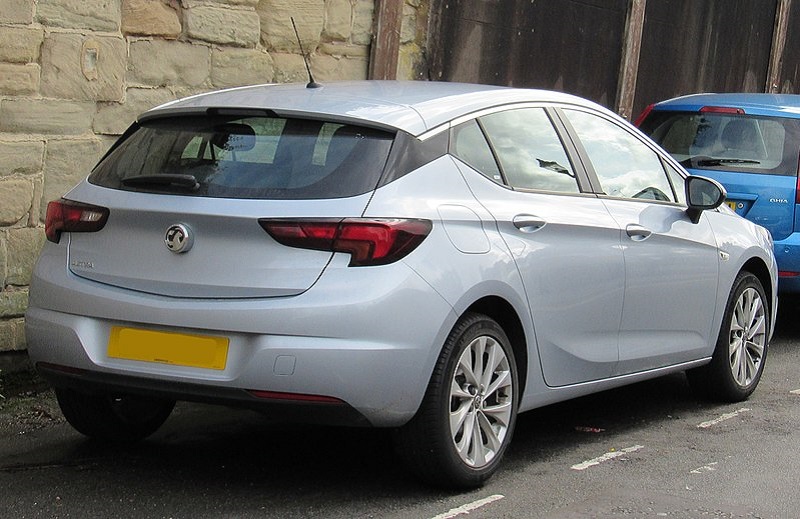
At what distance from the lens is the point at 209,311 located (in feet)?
15.6

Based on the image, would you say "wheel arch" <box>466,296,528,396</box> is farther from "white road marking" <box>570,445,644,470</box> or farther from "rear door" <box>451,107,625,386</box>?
"white road marking" <box>570,445,644,470</box>

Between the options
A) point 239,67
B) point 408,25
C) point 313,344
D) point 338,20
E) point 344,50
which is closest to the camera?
point 313,344

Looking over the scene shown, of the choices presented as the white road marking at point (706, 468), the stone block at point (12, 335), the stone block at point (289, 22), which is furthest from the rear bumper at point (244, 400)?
the stone block at point (289, 22)

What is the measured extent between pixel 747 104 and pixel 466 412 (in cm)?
512

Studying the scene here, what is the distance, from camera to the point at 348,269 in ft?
15.5

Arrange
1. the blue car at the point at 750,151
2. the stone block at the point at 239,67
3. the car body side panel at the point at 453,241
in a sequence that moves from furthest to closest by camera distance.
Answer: the blue car at the point at 750,151 < the stone block at the point at 239,67 < the car body side panel at the point at 453,241

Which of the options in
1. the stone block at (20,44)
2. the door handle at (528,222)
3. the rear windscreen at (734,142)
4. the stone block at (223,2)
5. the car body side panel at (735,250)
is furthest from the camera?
the rear windscreen at (734,142)

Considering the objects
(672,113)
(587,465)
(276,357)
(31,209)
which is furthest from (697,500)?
(672,113)

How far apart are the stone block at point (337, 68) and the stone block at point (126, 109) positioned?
1.63 m

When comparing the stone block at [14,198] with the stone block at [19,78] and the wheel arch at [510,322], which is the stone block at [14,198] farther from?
the wheel arch at [510,322]

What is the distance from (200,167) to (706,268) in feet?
9.61

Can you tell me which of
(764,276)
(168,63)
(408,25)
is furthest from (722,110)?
(168,63)

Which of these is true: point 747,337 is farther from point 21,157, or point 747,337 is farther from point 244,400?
point 21,157

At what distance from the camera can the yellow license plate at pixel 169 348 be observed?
4781 mm
